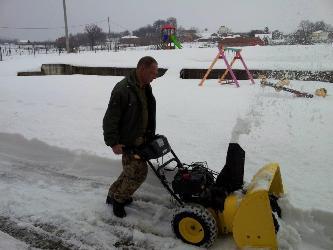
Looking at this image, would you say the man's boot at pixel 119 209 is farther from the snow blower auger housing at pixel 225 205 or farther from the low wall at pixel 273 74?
the low wall at pixel 273 74

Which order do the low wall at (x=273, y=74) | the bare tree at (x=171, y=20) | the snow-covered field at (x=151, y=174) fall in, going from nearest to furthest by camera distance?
the snow-covered field at (x=151, y=174) < the low wall at (x=273, y=74) < the bare tree at (x=171, y=20)

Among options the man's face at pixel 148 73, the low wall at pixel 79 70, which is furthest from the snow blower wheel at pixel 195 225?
the low wall at pixel 79 70

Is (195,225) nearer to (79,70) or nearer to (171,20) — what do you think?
Answer: (79,70)

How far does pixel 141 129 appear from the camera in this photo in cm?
385

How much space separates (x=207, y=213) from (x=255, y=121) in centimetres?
409

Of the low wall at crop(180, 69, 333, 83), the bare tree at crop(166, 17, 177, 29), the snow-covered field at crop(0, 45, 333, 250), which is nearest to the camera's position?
the snow-covered field at crop(0, 45, 333, 250)

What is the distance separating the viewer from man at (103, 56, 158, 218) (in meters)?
3.66

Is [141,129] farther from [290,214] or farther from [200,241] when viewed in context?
[290,214]

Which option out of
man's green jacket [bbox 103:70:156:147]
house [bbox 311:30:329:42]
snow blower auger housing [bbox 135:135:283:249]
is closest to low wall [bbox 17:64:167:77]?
house [bbox 311:30:329:42]

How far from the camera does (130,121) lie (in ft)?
12.3

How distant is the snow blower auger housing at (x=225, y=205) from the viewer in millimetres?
3090

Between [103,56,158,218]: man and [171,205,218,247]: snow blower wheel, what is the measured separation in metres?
0.70

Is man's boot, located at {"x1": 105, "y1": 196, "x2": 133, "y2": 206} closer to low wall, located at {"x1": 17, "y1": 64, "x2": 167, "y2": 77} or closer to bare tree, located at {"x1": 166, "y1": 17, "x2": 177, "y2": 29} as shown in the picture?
low wall, located at {"x1": 17, "y1": 64, "x2": 167, "y2": 77}

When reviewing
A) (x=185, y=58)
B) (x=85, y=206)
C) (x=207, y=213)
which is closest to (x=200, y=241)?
(x=207, y=213)
